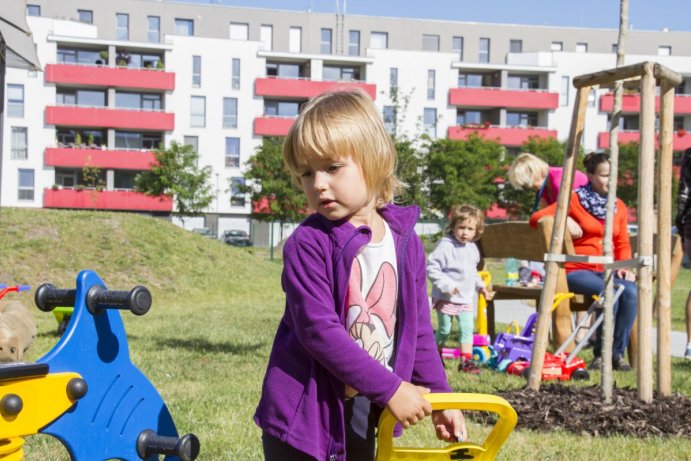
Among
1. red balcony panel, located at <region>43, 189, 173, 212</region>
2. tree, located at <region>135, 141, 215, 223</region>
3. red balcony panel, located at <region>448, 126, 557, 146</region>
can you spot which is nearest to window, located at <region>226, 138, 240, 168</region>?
red balcony panel, located at <region>43, 189, 173, 212</region>

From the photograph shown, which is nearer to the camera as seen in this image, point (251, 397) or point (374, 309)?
point (374, 309)

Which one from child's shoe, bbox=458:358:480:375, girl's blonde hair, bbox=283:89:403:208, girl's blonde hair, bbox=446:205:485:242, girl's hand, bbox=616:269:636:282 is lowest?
child's shoe, bbox=458:358:480:375

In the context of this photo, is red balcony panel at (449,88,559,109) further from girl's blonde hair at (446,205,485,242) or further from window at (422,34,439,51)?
girl's blonde hair at (446,205,485,242)

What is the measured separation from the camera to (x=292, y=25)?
5566cm

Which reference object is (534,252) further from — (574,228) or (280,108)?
(280,108)

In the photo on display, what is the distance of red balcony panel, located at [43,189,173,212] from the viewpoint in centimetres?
4625

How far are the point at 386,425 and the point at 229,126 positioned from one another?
4918cm

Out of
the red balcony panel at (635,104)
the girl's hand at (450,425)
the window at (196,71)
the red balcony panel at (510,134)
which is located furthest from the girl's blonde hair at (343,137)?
the red balcony panel at (635,104)

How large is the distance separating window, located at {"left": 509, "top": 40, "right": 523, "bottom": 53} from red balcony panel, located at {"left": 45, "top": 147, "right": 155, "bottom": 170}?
26.3 meters

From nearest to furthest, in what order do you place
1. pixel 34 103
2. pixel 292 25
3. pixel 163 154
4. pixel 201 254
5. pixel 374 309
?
1. pixel 374 309
2. pixel 201 254
3. pixel 163 154
4. pixel 34 103
5. pixel 292 25

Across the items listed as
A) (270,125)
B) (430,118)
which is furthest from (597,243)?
(430,118)

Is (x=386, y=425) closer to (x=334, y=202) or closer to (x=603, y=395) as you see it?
(x=334, y=202)

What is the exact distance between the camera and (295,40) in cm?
5591

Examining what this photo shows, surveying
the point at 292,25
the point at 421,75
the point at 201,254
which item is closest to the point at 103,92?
the point at 292,25
